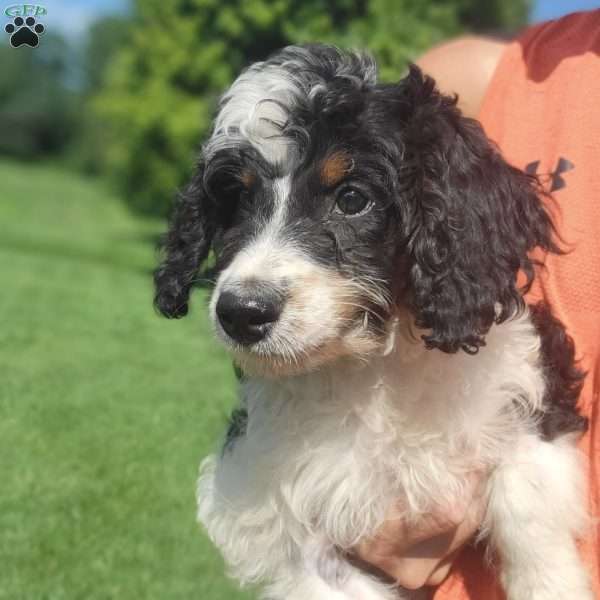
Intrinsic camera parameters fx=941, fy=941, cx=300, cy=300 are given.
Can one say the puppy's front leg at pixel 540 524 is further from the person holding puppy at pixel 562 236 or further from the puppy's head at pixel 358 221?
the puppy's head at pixel 358 221

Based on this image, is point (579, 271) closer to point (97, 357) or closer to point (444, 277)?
point (444, 277)

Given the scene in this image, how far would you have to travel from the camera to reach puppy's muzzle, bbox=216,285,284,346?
121 inches

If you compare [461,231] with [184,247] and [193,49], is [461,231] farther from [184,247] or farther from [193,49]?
[193,49]

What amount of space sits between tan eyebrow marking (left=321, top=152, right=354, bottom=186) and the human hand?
124 cm

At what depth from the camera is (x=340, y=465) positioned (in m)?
3.55

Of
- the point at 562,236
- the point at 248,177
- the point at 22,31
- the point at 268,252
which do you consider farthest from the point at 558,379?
the point at 22,31

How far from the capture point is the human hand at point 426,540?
3547mm

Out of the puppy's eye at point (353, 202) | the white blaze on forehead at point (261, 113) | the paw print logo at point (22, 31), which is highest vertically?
the white blaze on forehead at point (261, 113)

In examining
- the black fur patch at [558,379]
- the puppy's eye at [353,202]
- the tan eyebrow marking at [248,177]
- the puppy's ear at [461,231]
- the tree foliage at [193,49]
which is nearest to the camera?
the puppy's ear at [461,231]

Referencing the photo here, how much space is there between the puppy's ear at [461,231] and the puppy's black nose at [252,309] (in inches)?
22.3

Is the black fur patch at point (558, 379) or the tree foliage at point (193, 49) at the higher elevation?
the black fur patch at point (558, 379)

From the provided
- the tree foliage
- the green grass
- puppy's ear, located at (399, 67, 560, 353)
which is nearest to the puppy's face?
puppy's ear, located at (399, 67, 560, 353)

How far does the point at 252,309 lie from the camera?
3.07 meters

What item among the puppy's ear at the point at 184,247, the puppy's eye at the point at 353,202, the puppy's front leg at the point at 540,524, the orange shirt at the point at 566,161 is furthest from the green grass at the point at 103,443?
the orange shirt at the point at 566,161
